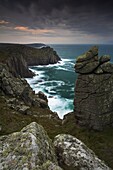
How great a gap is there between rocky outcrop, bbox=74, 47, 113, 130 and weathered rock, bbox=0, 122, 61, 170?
89.7 ft

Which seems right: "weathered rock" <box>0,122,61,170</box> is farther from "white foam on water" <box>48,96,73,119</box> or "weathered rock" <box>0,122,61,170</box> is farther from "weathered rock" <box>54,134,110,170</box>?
"white foam on water" <box>48,96,73,119</box>

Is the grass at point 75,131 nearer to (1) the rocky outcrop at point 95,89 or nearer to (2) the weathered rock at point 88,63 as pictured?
(1) the rocky outcrop at point 95,89

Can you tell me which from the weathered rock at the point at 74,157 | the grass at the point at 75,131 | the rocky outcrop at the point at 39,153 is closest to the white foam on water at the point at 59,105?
the grass at the point at 75,131

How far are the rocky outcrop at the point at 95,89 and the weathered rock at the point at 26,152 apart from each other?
2735 cm

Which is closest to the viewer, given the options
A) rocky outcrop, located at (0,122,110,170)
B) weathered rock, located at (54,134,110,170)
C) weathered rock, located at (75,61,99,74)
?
rocky outcrop, located at (0,122,110,170)

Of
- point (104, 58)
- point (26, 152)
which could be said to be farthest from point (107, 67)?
point (26, 152)

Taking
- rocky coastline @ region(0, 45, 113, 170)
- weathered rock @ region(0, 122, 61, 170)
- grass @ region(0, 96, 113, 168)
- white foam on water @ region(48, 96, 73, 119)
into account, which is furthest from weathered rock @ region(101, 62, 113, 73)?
white foam on water @ region(48, 96, 73, 119)

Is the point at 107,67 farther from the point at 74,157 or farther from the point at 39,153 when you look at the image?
the point at 39,153

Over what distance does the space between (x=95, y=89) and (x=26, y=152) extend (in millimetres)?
29635

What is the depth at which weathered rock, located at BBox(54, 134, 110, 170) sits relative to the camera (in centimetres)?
1221

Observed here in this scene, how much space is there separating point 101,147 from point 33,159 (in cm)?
2695

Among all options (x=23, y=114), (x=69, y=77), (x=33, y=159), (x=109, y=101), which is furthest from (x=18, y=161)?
(x=69, y=77)

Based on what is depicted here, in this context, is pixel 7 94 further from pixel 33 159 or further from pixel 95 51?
pixel 33 159

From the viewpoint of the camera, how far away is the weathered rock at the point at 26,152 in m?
9.36
